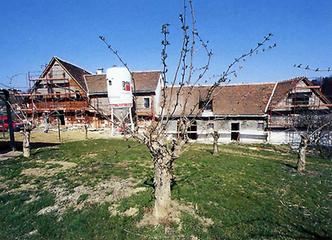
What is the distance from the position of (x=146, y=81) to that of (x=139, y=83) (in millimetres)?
990

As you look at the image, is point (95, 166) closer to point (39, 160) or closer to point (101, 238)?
point (39, 160)

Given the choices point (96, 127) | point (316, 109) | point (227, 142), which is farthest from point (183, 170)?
point (96, 127)

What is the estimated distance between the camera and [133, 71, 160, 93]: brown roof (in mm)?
35250

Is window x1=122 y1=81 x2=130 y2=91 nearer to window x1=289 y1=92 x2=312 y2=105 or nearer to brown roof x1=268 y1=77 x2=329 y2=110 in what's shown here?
brown roof x1=268 y1=77 x2=329 y2=110

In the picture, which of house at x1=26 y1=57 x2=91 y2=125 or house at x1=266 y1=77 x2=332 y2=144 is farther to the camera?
house at x1=26 y1=57 x2=91 y2=125

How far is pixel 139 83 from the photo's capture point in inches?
1420

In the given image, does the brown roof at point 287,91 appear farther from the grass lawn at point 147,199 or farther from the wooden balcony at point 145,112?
the wooden balcony at point 145,112

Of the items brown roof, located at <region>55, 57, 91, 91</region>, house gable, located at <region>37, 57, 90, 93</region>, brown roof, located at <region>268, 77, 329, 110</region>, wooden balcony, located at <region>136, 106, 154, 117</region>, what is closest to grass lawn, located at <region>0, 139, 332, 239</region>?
brown roof, located at <region>268, 77, 329, 110</region>

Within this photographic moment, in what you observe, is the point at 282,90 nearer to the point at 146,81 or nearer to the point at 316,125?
the point at 316,125

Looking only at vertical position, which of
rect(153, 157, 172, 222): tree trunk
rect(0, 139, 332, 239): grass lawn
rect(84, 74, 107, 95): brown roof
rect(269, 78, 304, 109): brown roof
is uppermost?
rect(84, 74, 107, 95): brown roof

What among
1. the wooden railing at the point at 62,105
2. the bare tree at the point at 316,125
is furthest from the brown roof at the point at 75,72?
the bare tree at the point at 316,125

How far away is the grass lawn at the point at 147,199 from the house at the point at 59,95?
2044 cm

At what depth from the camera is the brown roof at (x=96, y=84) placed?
36.4 m

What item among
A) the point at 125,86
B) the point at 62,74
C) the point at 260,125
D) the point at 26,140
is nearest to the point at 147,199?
the point at 26,140
